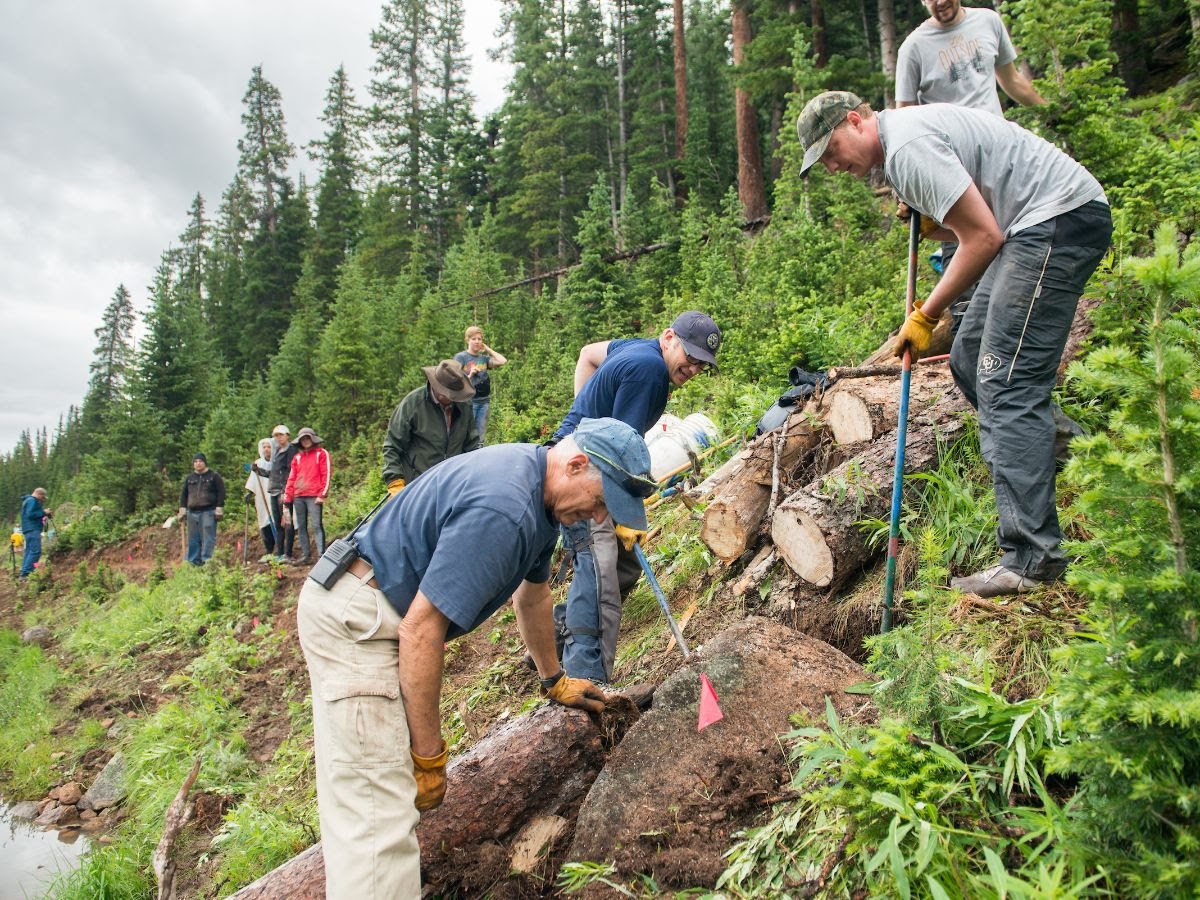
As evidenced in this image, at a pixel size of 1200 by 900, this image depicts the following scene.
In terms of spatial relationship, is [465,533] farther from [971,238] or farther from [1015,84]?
[1015,84]

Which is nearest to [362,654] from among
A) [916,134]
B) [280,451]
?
[916,134]

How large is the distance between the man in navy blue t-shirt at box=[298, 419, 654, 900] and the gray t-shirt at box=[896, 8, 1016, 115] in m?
3.27

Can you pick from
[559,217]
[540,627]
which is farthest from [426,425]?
[559,217]

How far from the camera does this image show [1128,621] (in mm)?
1464

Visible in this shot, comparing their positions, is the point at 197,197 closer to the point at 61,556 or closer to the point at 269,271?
the point at 269,271

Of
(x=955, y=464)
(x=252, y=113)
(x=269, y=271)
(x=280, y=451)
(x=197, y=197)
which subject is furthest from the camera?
(x=197, y=197)

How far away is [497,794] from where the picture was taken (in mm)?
2664

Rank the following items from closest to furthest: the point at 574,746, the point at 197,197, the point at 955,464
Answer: the point at 574,746
the point at 955,464
the point at 197,197

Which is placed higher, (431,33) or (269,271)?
(431,33)

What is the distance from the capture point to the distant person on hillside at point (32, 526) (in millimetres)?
16891

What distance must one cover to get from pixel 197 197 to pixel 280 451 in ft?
141

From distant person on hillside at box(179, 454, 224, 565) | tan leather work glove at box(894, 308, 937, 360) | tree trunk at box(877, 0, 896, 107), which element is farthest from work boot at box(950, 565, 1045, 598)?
tree trunk at box(877, 0, 896, 107)

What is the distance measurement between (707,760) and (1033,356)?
6.31 feet

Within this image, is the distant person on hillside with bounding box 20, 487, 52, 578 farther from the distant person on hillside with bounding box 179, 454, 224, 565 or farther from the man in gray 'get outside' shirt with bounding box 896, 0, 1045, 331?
the man in gray 'get outside' shirt with bounding box 896, 0, 1045, 331
